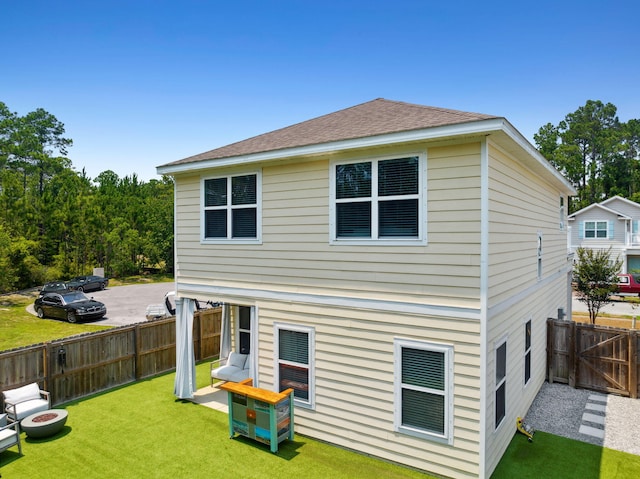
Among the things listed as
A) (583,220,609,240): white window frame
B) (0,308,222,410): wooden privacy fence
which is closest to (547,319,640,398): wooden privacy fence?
(0,308,222,410): wooden privacy fence

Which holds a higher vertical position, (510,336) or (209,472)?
(510,336)

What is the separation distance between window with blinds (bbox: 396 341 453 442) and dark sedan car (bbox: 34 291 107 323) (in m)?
18.2

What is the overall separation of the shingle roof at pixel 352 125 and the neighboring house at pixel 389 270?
0.22 feet

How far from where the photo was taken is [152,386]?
9891 millimetres

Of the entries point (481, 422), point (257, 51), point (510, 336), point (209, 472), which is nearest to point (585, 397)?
point (510, 336)

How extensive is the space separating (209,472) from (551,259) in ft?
32.7

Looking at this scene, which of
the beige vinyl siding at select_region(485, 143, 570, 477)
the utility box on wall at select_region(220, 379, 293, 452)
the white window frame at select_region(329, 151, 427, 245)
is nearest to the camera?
the beige vinyl siding at select_region(485, 143, 570, 477)

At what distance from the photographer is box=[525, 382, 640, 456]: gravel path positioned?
7.12 meters

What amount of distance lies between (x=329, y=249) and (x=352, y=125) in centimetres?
246

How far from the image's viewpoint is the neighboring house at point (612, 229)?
28.4 metres

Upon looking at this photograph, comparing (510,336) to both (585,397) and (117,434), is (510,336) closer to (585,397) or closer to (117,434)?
(585,397)

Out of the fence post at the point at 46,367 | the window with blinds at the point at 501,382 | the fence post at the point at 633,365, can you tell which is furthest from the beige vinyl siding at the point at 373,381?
the fence post at the point at 633,365

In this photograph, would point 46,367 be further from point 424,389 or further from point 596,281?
point 596,281

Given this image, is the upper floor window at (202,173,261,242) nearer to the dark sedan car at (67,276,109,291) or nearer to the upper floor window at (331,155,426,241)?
the upper floor window at (331,155,426,241)
